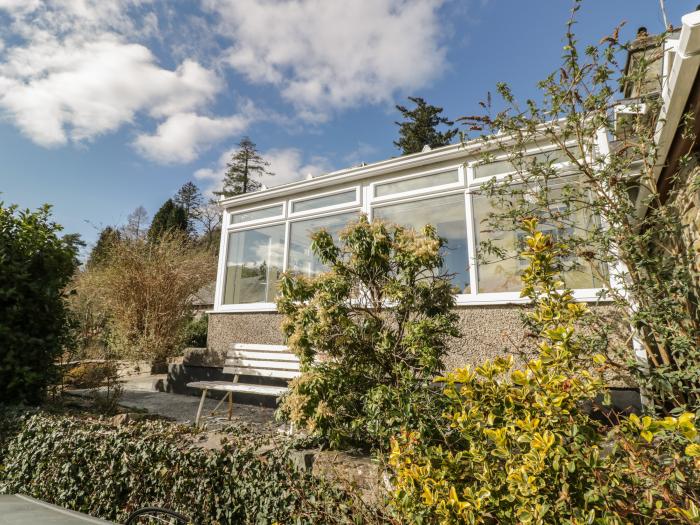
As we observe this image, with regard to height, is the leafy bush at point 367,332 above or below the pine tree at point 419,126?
below

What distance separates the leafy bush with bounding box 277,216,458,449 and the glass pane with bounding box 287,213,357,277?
3696mm

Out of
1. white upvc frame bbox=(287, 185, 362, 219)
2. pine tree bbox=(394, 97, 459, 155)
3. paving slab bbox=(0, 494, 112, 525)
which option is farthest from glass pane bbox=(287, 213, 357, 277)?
A: pine tree bbox=(394, 97, 459, 155)

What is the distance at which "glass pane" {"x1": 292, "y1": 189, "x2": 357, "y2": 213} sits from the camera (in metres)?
6.83

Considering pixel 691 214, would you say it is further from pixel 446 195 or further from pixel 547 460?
pixel 446 195

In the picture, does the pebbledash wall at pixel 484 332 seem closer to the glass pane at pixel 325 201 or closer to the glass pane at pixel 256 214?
the glass pane at pixel 325 201

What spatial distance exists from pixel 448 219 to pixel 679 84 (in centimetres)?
→ 362

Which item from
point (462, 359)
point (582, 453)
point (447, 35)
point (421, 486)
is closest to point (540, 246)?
point (582, 453)

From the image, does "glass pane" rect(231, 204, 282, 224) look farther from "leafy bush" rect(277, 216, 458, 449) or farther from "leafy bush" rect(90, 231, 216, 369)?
"leafy bush" rect(277, 216, 458, 449)

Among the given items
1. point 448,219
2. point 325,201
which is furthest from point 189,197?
point 448,219

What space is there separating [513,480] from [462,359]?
4.02 meters

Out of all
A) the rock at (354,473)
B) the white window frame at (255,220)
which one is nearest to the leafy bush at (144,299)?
the white window frame at (255,220)

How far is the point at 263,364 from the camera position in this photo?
560 centimetres

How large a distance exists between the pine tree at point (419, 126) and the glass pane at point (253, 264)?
2194cm

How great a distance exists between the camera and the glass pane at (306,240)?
6.85 meters
